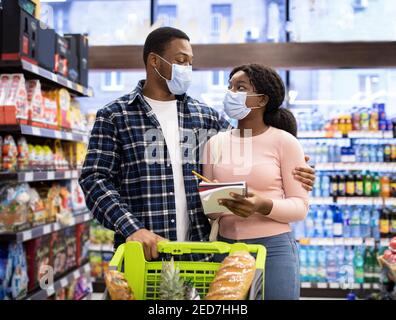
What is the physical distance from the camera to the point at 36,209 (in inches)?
136

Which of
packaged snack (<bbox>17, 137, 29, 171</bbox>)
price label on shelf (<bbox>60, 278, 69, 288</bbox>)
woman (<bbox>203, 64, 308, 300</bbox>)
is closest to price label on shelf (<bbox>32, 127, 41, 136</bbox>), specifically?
packaged snack (<bbox>17, 137, 29, 171</bbox>)

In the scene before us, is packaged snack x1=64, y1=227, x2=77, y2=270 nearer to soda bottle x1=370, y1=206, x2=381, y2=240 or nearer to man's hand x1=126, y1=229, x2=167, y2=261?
man's hand x1=126, y1=229, x2=167, y2=261

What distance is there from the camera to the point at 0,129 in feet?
10.0

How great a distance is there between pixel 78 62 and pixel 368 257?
12.6ft

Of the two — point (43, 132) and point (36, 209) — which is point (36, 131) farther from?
point (36, 209)

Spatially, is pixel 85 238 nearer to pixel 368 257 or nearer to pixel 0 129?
pixel 0 129

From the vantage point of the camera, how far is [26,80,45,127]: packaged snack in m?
3.35

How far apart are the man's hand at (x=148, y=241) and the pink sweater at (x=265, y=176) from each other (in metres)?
0.41

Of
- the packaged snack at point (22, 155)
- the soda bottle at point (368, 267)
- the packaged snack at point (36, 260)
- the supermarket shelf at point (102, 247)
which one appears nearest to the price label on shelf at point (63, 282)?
the packaged snack at point (36, 260)

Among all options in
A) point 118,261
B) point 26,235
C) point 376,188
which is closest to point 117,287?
point 118,261

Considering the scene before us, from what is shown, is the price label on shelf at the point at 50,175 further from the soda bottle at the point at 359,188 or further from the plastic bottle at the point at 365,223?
the plastic bottle at the point at 365,223

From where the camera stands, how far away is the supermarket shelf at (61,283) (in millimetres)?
3377

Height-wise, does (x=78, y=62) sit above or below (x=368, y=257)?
above
